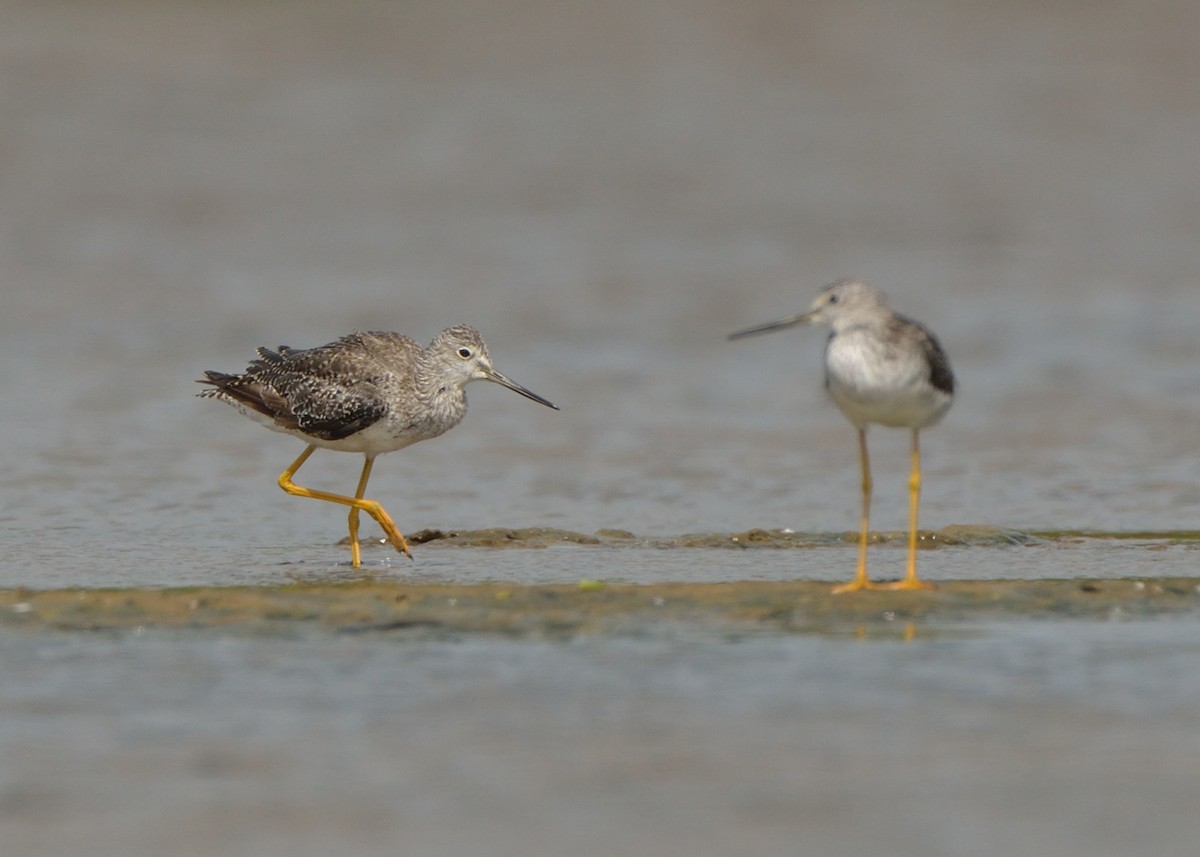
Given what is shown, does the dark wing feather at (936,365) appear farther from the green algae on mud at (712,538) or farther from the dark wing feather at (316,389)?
the dark wing feather at (316,389)

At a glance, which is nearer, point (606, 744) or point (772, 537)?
point (606, 744)

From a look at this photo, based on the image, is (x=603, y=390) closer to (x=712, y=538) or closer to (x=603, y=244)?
(x=712, y=538)

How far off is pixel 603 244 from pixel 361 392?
977 cm

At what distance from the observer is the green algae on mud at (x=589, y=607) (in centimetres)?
733

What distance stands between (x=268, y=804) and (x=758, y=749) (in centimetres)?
148

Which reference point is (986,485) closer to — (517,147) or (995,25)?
(517,147)

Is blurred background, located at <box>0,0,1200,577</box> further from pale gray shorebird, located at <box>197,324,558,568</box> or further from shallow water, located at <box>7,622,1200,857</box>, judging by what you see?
shallow water, located at <box>7,622,1200,857</box>

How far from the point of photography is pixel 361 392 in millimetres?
10148

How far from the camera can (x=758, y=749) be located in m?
5.71

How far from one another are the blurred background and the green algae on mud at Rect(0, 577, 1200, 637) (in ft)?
5.22

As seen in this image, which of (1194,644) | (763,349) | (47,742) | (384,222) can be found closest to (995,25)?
(384,222)

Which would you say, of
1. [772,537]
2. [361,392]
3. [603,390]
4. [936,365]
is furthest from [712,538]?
[603,390]

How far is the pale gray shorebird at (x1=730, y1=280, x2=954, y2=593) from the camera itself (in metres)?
7.55

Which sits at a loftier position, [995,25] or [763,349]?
[995,25]
